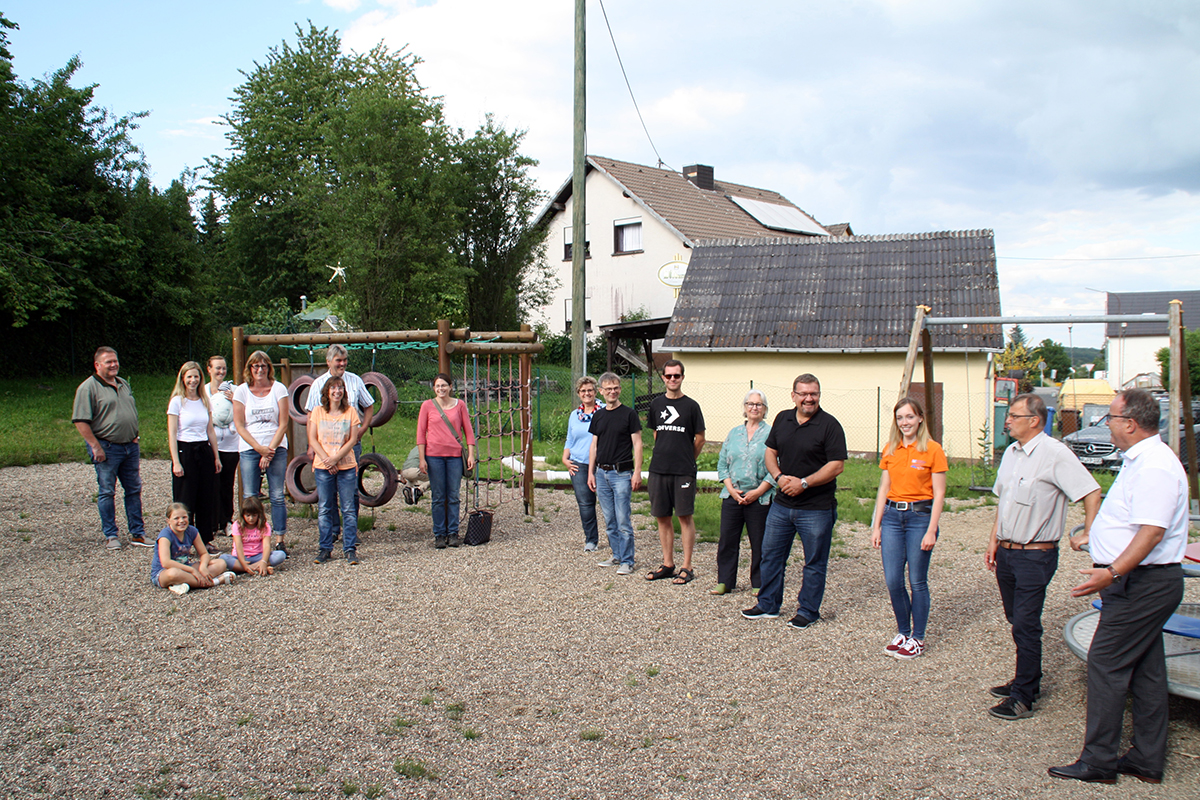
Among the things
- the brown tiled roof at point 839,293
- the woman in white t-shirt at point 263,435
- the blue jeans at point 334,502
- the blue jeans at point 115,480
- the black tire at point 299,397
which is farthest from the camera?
the brown tiled roof at point 839,293

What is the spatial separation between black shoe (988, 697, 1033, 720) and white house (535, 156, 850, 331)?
24.8 meters

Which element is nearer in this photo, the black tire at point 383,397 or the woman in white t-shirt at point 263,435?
the woman in white t-shirt at point 263,435

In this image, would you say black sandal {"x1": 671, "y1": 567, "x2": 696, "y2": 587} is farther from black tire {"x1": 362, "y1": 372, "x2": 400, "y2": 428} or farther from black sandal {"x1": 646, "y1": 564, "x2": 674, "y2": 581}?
black tire {"x1": 362, "y1": 372, "x2": 400, "y2": 428}

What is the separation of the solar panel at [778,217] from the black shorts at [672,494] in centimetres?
2771

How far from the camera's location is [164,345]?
24359mm

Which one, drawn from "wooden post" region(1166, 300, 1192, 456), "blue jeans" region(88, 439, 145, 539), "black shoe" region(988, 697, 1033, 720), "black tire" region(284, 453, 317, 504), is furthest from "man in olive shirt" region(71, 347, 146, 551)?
"wooden post" region(1166, 300, 1192, 456)

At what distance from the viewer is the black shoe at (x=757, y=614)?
20.1ft

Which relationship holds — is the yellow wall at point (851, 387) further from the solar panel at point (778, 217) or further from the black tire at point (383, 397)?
the solar panel at point (778, 217)

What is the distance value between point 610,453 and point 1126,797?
174 inches

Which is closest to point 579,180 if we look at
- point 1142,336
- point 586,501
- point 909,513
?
point 586,501

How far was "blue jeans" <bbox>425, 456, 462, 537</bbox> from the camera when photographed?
8.36 meters

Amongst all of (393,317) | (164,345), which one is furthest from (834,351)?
(164,345)

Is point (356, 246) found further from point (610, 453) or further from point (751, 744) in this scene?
point (751, 744)

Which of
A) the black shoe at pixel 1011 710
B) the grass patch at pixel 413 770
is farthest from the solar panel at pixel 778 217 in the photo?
the grass patch at pixel 413 770
